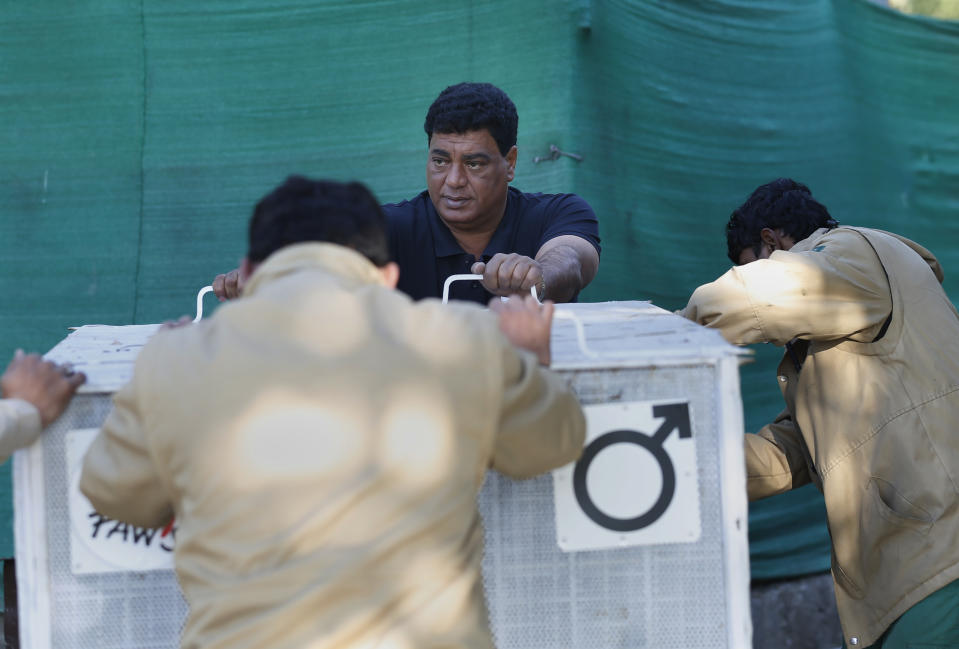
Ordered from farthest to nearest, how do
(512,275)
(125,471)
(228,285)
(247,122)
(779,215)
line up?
(247,122)
(779,215)
(228,285)
(512,275)
(125,471)

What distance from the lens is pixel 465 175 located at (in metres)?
3.29

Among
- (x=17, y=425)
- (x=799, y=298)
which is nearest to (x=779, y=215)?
(x=799, y=298)

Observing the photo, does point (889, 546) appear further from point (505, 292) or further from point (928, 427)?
point (505, 292)

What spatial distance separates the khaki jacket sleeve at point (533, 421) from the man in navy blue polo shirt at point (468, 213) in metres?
1.37

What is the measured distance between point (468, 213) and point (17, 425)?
64.3 inches

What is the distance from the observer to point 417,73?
4109 mm

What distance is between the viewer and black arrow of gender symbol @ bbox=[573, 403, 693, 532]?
6.99 feet

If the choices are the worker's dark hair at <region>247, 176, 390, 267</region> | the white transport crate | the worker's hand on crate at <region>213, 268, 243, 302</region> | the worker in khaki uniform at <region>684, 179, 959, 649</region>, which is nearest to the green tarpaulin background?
the worker in khaki uniform at <region>684, 179, 959, 649</region>

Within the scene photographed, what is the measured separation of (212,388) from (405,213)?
6.04 ft

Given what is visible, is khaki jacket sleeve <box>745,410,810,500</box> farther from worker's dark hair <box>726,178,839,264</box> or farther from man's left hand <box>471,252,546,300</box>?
man's left hand <box>471,252,546,300</box>

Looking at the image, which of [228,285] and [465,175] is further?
[465,175]

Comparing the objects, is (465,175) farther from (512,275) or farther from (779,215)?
(779,215)

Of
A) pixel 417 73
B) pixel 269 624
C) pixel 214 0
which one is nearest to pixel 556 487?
pixel 269 624

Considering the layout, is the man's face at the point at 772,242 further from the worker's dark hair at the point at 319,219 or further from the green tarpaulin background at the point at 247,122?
the worker's dark hair at the point at 319,219
